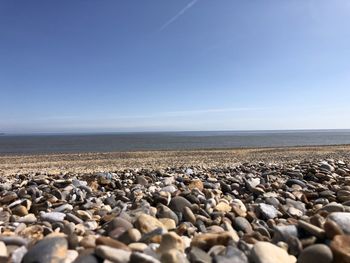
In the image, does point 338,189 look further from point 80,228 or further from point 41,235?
Answer: point 41,235

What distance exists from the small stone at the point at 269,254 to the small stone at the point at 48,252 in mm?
1779

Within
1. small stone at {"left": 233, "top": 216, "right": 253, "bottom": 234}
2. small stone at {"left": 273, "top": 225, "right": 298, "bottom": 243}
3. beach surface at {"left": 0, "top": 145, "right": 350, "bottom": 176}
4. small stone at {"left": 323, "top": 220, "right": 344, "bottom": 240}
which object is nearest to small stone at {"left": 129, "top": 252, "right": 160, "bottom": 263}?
small stone at {"left": 273, "top": 225, "right": 298, "bottom": 243}

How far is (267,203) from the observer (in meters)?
5.34

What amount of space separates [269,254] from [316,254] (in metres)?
0.47

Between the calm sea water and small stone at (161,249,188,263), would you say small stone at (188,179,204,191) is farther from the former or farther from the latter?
the calm sea water

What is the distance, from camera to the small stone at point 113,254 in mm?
2678

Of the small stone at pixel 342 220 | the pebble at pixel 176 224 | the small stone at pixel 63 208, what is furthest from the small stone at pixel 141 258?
the small stone at pixel 63 208

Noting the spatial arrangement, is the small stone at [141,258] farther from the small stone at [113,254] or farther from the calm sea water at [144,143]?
the calm sea water at [144,143]

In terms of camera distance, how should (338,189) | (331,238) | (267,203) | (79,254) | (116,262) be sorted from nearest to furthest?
(116,262), (79,254), (331,238), (267,203), (338,189)

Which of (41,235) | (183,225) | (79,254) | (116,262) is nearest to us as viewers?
(116,262)

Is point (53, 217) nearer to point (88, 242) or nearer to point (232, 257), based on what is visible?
point (88, 242)

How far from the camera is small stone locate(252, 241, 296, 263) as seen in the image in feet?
9.23

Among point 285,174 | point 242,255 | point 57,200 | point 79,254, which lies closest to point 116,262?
point 79,254

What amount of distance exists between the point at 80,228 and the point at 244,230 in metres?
2.15
